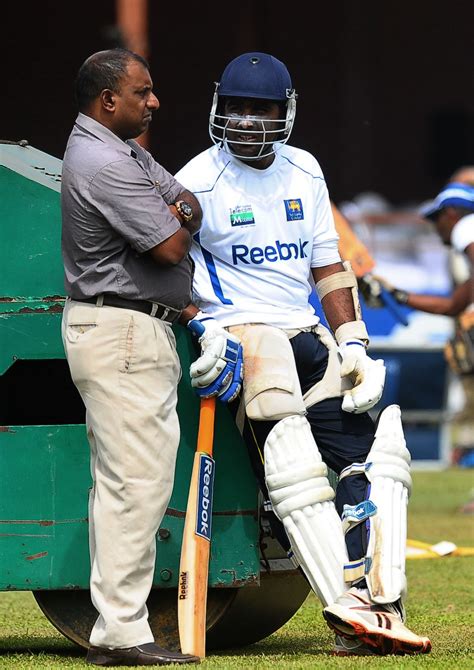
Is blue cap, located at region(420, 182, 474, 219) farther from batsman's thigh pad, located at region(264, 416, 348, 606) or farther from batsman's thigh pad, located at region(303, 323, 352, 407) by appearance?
batsman's thigh pad, located at region(264, 416, 348, 606)

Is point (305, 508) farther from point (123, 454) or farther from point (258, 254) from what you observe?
point (258, 254)

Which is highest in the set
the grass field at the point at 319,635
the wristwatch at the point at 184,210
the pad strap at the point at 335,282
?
the wristwatch at the point at 184,210

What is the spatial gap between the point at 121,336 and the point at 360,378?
0.88 metres

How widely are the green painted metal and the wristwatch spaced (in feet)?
1.44

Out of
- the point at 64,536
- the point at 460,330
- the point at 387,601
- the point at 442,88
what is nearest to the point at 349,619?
the point at 387,601

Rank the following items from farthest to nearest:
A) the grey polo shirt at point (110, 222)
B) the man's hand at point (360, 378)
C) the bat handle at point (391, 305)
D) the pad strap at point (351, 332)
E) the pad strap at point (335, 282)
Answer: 1. the bat handle at point (391, 305)
2. the pad strap at point (335, 282)
3. the pad strap at point (351, 332)
4. the man's hand at point (360, 378)
5. the grey polo shirt at point (110, 222)

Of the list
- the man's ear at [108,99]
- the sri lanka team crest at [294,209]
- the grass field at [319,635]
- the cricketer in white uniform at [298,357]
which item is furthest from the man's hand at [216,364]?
the grass field at [319,635]

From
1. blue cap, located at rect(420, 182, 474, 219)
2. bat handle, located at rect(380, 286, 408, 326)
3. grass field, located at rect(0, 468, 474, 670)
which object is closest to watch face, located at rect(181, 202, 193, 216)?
grass field, located at rect(0, 468, 474, 670)

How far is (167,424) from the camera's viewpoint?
483 centimetres

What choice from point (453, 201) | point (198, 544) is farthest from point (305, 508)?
point (453, 201)

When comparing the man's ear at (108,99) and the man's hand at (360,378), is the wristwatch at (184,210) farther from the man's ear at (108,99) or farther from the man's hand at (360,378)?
the man's hand at (360,378)

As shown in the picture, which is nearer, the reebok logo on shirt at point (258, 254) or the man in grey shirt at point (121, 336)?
the man in grey shirt at point (121, 336)

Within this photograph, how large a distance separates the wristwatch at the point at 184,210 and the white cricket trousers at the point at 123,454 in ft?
1.19

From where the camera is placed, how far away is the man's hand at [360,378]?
5.07 m
